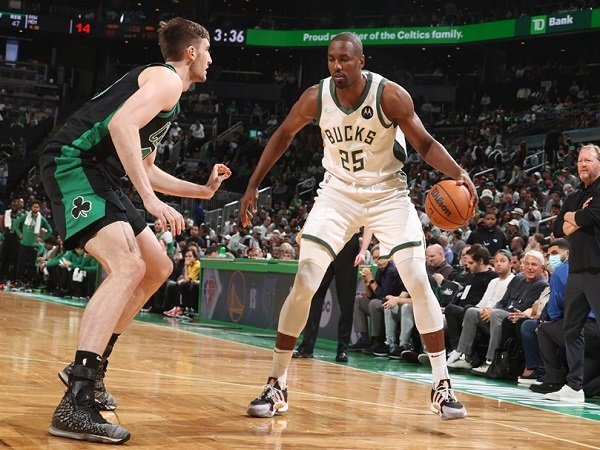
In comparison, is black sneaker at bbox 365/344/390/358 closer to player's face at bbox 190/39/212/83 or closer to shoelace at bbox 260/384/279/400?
shoelace at bbox 260/384/279/400

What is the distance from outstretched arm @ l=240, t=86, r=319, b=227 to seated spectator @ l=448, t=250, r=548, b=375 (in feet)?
13.4

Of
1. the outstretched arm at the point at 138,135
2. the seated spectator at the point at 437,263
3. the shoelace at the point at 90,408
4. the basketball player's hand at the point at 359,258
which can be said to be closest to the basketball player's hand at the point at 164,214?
the outstretched arm at the point at 138,135

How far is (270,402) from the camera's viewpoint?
5180 mm

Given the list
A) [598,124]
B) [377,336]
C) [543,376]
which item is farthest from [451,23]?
[543,376]

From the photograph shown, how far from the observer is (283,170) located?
3167 cm

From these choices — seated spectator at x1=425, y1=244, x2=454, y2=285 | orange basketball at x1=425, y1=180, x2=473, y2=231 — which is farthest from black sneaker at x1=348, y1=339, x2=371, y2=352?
Result: orange basketball at x1=425, y1=180, x2=473, y2=231

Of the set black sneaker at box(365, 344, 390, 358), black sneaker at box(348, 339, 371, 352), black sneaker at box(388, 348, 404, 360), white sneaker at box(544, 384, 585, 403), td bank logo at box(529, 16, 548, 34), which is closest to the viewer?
white sneaker at box(544, 384, 585, 403)

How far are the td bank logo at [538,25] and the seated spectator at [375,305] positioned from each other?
77.0 ft

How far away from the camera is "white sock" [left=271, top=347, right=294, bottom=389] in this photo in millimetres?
5371

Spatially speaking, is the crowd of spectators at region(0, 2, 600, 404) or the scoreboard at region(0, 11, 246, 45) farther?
the scoreboard at region(0, 11, 246, 45)

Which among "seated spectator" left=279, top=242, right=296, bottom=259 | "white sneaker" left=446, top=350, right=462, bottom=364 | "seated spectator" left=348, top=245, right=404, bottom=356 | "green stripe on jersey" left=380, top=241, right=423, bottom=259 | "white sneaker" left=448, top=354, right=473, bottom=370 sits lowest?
"white sneaker" left=448, top=354, right=473, bottom=370

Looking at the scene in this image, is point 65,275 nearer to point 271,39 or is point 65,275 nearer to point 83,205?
point 83,205

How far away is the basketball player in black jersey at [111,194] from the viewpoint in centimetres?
425

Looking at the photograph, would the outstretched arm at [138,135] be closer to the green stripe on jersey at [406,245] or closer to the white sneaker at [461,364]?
the green stripe on jersey at [406,245]
